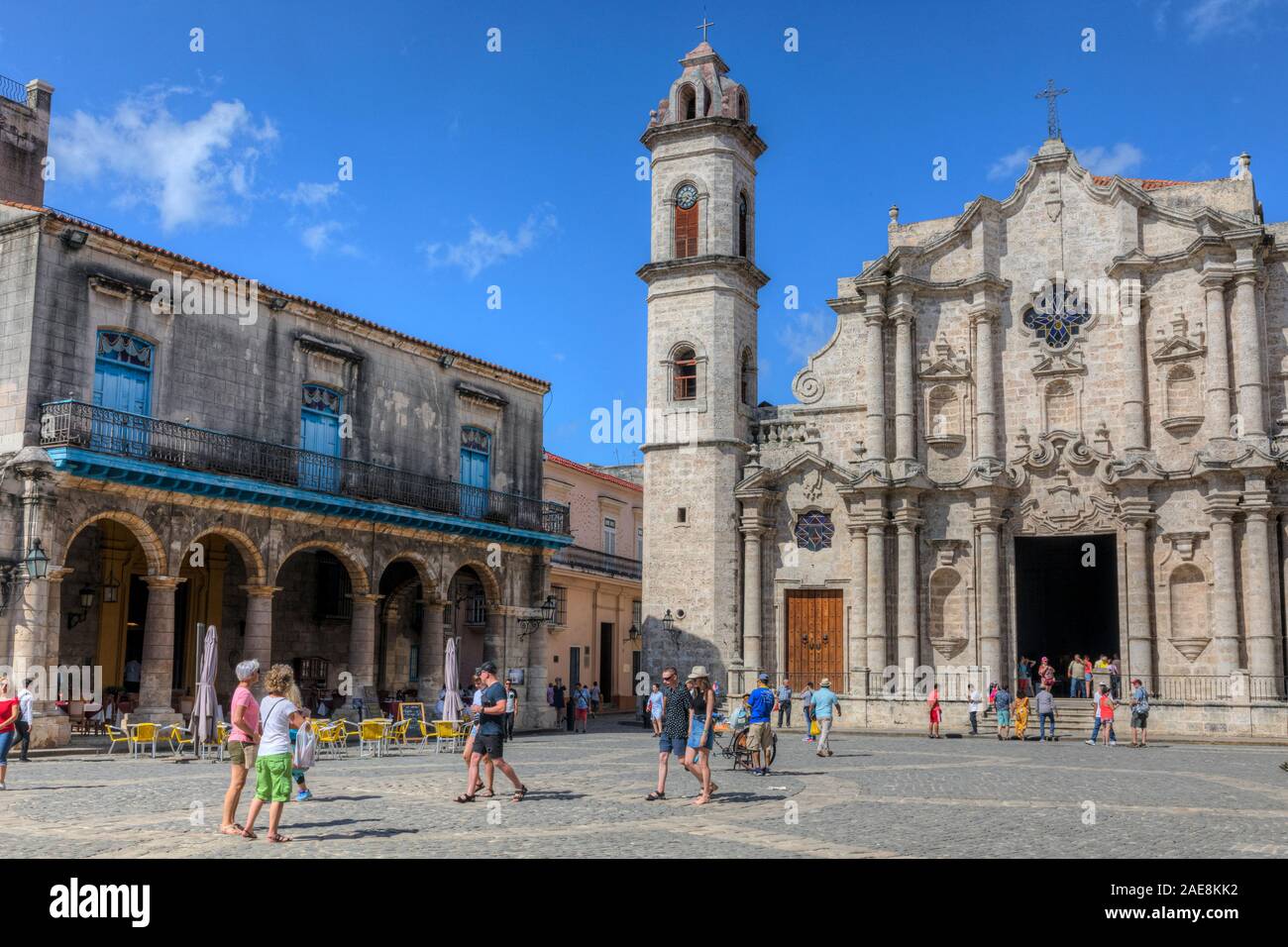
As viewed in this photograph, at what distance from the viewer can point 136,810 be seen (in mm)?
13156

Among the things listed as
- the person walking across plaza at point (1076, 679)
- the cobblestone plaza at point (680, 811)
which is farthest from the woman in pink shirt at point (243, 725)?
the person walking across plaza at point (1076, 679)

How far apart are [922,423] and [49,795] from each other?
83.1 ft

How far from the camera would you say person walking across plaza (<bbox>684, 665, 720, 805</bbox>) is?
1407 centimetres

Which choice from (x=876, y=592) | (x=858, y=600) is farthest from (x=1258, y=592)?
(x=858, y=600)

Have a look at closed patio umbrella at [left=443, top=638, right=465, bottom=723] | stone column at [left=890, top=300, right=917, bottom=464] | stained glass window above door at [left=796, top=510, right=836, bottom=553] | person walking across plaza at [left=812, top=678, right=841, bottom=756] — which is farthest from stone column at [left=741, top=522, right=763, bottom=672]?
person walking across plaza at [left=812, top=678, right=841, bottom=756]

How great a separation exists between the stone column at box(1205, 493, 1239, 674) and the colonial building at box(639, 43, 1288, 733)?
0.21 feet

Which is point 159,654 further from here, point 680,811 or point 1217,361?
point 1217,361

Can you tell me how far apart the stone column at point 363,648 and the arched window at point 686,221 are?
14.0 meters

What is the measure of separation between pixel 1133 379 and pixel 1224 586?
5.65 meters

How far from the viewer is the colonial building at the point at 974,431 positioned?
101ft

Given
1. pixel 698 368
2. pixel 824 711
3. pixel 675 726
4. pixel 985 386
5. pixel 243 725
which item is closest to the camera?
pixel 243 725

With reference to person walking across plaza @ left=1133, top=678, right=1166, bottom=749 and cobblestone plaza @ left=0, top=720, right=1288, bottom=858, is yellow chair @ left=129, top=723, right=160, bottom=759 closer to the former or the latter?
cobblestone plaza @ left=0, top=720, right=1288, bottom=858

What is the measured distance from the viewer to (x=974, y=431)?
34.1 m
